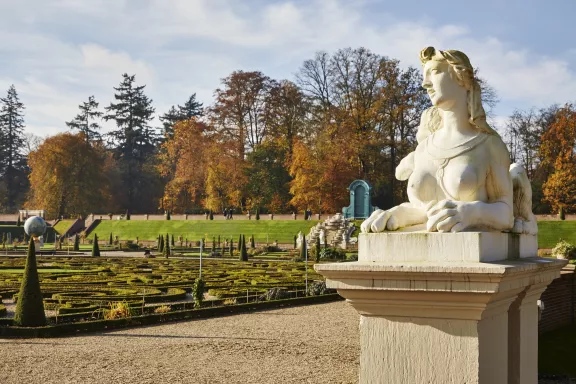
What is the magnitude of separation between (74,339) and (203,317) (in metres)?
3.40

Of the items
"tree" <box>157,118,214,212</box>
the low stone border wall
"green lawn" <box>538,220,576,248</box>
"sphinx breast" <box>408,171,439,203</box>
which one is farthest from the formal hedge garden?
"tree" <box>157,118,214,212</box>

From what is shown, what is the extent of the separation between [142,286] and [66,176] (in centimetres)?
4012

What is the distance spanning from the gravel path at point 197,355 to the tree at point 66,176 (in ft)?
151

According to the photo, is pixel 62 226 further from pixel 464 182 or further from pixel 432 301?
pixel 432 301

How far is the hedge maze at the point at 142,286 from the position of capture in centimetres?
1454

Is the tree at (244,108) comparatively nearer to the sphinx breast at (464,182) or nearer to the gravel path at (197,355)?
the gravel path at (197,355)

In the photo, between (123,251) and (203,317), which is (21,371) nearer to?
(203,317)

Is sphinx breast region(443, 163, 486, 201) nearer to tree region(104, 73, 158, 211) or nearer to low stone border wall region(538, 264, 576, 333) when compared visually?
low stone border wall region(538, 264, 576, 333)

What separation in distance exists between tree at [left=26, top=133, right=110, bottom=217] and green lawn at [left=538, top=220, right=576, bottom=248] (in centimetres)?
3641

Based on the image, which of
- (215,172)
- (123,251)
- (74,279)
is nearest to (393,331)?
(74,279)

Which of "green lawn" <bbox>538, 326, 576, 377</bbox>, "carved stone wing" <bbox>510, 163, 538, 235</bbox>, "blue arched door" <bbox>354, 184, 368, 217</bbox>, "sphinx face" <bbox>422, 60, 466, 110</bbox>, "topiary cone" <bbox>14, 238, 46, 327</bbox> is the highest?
"blue arched door" <bbox>354, 184, 368, 217</bbox>

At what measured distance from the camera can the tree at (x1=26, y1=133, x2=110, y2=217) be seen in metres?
56.0

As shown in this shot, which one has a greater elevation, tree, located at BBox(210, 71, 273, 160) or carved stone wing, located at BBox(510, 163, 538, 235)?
tree, located at BBox(210, 71, 273, 160)

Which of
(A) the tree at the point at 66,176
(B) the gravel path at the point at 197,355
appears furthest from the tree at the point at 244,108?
(B) the gravel path at the point at 197,355
